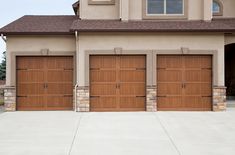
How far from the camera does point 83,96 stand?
653 inches

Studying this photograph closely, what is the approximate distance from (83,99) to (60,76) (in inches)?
70.4

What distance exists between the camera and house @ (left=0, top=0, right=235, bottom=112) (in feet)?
54.4

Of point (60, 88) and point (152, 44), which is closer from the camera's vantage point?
point (152, 44)

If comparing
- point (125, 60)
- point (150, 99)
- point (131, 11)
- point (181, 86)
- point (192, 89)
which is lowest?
point (150, 99)

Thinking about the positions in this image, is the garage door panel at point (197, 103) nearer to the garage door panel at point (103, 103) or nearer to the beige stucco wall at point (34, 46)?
the garage door panel at point (103, 103)

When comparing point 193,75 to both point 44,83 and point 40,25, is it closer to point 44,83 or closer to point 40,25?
point 44,83

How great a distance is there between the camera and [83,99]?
1659cm

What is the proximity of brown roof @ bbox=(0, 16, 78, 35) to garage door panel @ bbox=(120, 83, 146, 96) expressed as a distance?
3.61 metres

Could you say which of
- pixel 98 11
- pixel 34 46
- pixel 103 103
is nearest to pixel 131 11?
pixel 98 11
